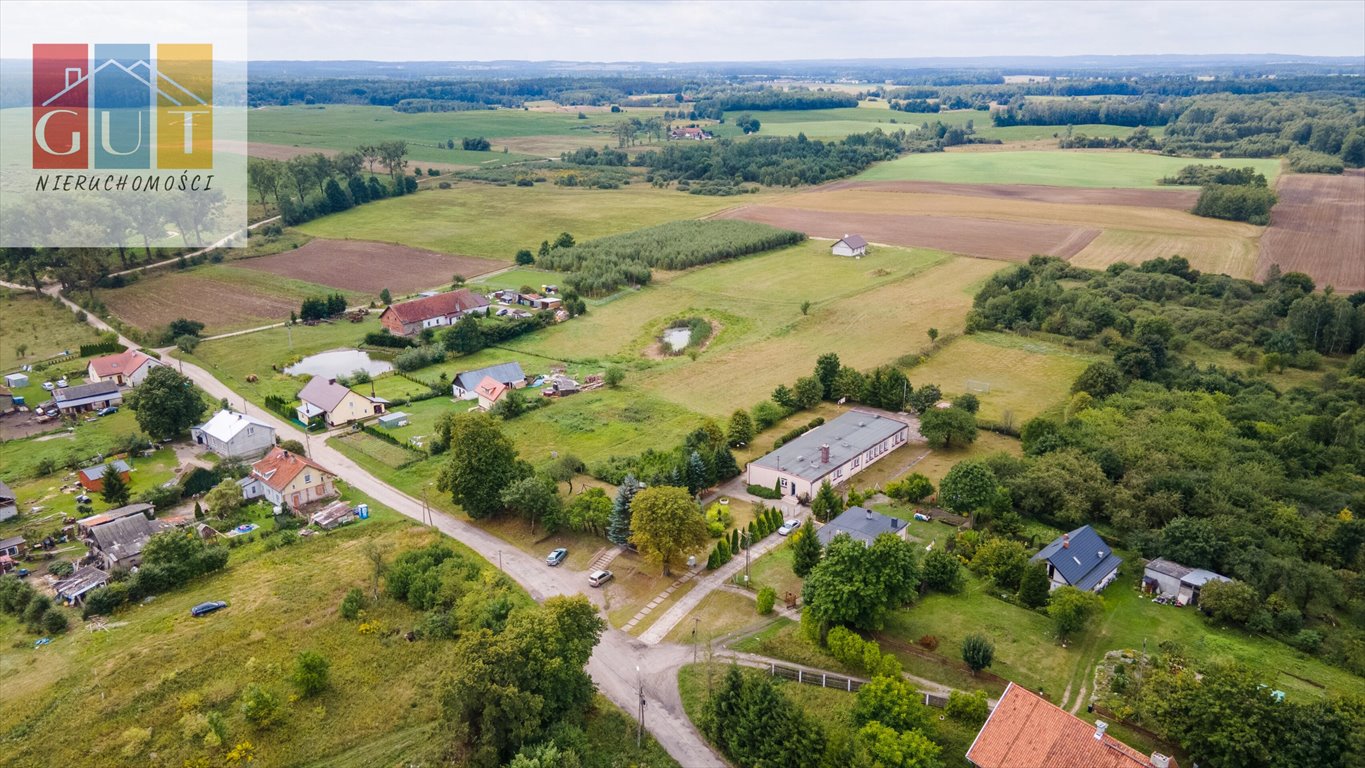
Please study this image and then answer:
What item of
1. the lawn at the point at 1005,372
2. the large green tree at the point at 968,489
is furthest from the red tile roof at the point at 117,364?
the lawn at the point at 1005,372

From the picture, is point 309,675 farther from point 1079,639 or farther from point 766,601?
point 1079,639

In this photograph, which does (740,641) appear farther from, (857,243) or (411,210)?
(411,210)

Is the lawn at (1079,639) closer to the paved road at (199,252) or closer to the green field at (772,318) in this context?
the green field at (772,318)

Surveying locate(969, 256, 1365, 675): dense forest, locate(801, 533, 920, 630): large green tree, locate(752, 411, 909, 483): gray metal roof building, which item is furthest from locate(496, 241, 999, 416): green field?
locate(801, 533, 920, 630): large green tree

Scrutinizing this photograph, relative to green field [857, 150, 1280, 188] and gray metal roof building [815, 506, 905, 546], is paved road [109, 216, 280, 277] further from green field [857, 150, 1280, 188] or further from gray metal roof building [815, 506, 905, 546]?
green field [857, 150, 1280, 188]

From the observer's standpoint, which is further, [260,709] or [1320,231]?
[1320,231]

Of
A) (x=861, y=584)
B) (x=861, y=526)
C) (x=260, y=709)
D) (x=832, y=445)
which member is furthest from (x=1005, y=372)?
(x=260, y=709)
